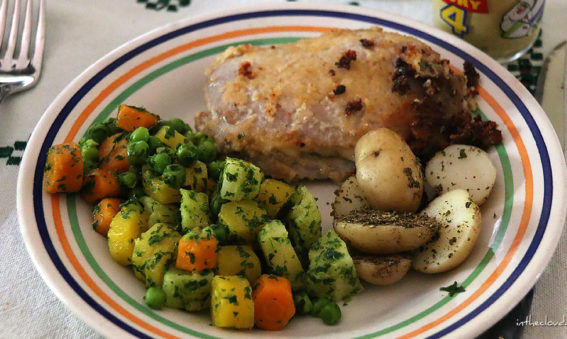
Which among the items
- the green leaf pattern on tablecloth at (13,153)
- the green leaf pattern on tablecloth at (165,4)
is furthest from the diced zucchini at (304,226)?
the green leaf pattern on tablecloth at (165,4)

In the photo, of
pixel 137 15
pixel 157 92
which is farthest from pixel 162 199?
pixel 137 15

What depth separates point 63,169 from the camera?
301 centimetres

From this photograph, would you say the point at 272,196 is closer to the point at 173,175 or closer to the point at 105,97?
the point at 173,175

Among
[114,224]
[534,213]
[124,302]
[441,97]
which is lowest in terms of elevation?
[124,302]

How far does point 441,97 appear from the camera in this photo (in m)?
3.55

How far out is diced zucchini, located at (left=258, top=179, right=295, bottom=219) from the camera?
3060 mm

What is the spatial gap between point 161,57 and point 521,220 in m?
2.51

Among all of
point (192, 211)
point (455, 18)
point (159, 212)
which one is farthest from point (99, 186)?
point (455, 18)

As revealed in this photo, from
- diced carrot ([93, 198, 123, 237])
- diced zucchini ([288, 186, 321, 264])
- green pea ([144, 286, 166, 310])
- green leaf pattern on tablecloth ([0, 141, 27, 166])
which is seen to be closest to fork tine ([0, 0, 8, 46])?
green leaf pattern on tablecloth ([0, 141, 27, 166])

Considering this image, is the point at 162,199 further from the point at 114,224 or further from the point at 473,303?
the point at 473,303

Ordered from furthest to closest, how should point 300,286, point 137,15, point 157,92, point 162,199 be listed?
point 137,15, point 157,92, point 162,199, point 300,286

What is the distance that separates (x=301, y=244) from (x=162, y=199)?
740 mm

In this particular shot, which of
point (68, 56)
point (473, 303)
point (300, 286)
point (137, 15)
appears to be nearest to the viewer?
point (473, 303)

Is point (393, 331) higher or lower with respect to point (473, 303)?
lower
